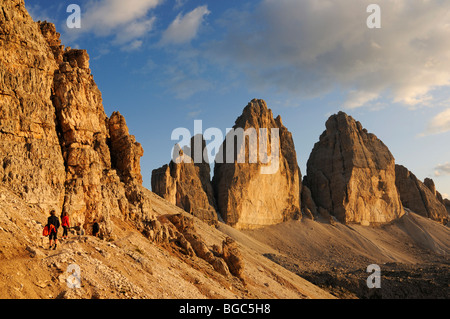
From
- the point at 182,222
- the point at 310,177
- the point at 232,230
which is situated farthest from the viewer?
the point at 310,177

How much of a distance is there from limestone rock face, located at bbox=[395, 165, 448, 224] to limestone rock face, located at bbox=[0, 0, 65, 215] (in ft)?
282

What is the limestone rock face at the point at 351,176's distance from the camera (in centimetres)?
7644

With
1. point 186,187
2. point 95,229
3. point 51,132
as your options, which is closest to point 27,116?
point 51,132

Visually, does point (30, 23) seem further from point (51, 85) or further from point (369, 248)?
point (369, 248)

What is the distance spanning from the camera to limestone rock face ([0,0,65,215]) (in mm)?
16891

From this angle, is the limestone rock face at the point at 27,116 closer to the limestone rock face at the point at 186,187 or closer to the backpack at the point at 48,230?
the backpack at the point at 48,230

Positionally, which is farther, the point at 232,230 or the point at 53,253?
the point at 232,230

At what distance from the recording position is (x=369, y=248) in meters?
66.1

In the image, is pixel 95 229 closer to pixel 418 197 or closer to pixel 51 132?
pixel 51 132

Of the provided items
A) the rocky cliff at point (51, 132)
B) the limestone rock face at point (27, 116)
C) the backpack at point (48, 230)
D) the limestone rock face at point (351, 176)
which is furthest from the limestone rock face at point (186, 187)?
the backpack at point (48, 230)

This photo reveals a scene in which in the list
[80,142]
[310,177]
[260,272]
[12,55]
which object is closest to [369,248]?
[310,177]

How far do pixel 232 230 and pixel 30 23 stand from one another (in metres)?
41.5

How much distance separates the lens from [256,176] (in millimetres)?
66500

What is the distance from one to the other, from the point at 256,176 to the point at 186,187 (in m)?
12.7
